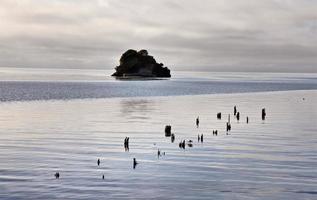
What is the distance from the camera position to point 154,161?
30.5 metres

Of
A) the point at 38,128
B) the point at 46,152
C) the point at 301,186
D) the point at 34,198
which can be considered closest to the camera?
the point at 34,198

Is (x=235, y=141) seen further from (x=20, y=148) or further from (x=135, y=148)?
(x=20, y=148)

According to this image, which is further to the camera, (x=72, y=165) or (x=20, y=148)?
(x=20, y=148)

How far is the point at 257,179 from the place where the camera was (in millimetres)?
25047

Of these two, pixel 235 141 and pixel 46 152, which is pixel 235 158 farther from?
pixel 46 152

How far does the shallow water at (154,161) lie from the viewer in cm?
2257

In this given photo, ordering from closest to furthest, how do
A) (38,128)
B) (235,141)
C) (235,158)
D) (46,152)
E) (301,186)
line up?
(301,186), (235,158), (46,152), (235,141), (38,128)

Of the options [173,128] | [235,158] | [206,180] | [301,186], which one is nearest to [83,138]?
[173,128]

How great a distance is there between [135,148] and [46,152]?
638cm

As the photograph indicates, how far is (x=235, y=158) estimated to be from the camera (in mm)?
31719

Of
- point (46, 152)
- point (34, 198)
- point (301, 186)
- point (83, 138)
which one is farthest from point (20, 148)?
point (301, 186)

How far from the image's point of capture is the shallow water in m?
22.6

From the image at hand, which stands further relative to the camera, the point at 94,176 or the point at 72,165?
the point at 72,165

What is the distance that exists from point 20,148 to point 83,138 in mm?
7089
